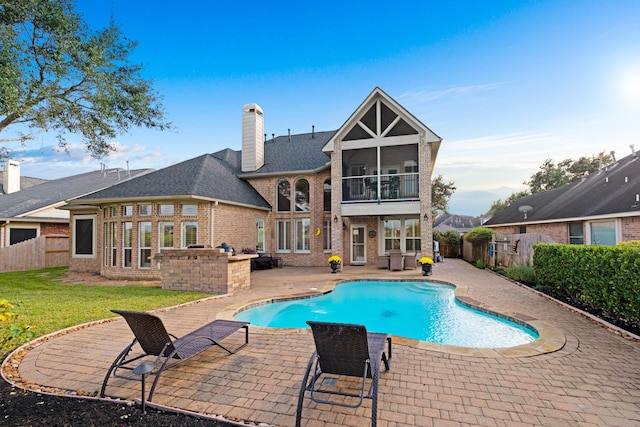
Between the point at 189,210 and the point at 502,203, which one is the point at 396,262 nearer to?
the point at 189,210

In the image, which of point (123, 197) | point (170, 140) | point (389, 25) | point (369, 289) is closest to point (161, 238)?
point (123, 197)

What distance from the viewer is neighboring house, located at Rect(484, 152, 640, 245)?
1255cm

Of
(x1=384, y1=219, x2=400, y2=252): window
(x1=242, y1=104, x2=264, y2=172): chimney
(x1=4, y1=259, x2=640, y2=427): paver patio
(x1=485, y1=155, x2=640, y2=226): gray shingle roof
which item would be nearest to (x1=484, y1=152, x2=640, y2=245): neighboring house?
(x1=485, y1=155, x2=640, y2=226): gray shingle roof

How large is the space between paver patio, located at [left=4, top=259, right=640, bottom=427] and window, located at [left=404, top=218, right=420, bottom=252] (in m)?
11.3

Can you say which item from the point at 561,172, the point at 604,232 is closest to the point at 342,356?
the point at 604,232

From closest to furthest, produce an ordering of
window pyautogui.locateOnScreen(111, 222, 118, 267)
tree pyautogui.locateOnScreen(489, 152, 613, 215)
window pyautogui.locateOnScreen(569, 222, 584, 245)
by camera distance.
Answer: window pyautogui.locateOnScreen(111, 222, 118, 267), window pyautogui.locateOnScreen(569, 222, 584, 245), tree pyautogui.locateOnScreen(489, 152, 613, 215)

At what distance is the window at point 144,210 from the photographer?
43.1ft

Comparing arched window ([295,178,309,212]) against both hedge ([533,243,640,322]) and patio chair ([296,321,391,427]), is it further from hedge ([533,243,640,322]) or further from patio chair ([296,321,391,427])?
patio chair ([296,321,391,427])

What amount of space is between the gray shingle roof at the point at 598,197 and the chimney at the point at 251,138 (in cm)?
1730

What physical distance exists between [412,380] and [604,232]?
15.5 meters

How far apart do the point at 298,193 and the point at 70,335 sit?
1323 centimetres

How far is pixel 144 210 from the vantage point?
13.2 m

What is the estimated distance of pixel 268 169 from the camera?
1839cm

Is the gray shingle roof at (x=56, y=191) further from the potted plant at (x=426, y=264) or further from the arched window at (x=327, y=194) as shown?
the potted plant at (x=426, y=264)
